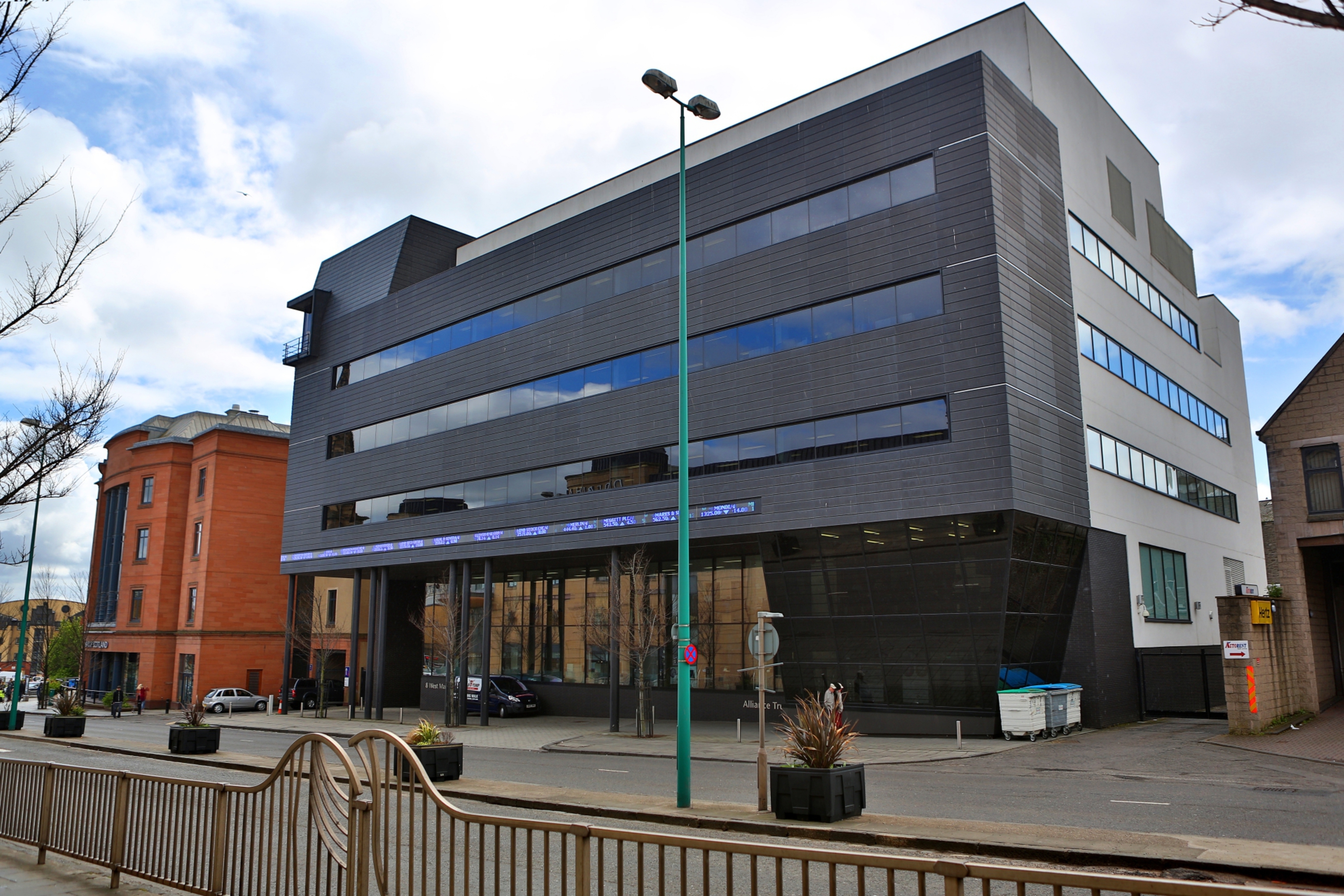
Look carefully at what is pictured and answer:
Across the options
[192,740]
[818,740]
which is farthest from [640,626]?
[818,740]

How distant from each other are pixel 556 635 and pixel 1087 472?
78.6ft

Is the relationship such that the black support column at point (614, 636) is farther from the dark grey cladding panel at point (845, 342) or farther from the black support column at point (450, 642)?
the black support column at point (450, 642)

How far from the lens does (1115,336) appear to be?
33.5 metres

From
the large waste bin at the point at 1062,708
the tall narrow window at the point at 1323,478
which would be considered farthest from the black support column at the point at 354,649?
the tall narrow window at the point at 1323,478

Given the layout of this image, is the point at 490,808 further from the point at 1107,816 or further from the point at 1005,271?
the point at 1005,271

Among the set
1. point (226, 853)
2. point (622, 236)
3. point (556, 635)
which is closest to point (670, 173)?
point (622, 236)

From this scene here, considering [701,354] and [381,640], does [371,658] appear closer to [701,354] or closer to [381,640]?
[381,640]

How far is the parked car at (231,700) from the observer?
4869 cm

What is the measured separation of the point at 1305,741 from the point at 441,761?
19.3 m

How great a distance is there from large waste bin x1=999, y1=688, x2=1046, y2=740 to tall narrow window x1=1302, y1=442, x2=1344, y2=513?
972cm

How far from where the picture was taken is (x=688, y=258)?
113 feet

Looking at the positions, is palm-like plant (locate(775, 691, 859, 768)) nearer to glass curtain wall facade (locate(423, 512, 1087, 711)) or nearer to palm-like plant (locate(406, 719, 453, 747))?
palm-like plant (locate(406, 719, 453, 747))

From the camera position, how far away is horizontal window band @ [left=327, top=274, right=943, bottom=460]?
2745cm

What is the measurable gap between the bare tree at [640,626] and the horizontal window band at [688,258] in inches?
397
